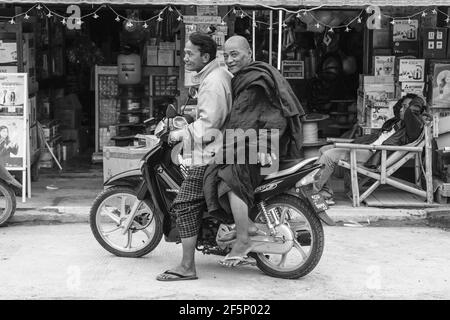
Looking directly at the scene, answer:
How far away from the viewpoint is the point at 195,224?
20.6ft

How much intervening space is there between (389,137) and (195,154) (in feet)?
11.5

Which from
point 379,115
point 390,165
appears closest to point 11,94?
point 390,165

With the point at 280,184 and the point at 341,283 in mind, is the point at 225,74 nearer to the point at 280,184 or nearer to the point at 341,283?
the point at 280,184

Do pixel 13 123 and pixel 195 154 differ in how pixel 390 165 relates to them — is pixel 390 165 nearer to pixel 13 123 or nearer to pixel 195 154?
pixel 195 154

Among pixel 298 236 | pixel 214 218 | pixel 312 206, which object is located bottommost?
pixel 298 236

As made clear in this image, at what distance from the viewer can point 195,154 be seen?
20.7ft

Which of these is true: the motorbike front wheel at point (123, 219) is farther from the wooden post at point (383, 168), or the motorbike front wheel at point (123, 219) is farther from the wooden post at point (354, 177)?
the wooden post at point (383, 168)

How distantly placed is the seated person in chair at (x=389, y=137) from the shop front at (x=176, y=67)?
250 millimetres

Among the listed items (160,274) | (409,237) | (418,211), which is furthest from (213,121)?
(418,211)

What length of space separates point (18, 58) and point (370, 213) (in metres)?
4.50

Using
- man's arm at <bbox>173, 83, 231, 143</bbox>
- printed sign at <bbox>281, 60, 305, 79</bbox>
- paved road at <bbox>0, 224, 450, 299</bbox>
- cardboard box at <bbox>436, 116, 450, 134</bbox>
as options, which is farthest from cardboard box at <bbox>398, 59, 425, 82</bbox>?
man's arm at <bbox>173, 83, 231, 143</bbox>

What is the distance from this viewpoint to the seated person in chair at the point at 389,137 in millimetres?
8977

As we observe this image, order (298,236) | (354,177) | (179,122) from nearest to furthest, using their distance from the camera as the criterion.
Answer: (298,236) < (179,122) < (354,177)
